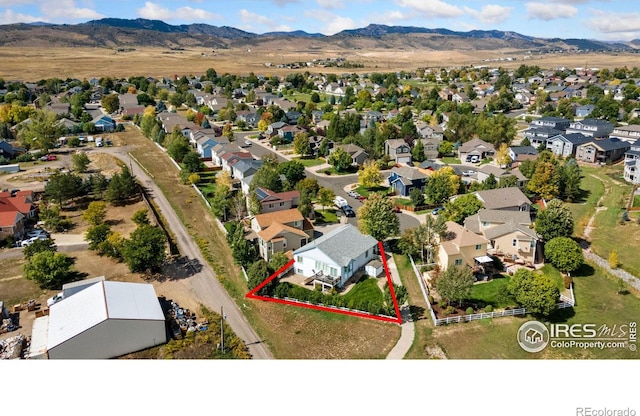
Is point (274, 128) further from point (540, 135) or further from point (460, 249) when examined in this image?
point (460, 249)

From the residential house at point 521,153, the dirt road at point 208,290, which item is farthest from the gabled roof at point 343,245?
the residential house at point 521,153

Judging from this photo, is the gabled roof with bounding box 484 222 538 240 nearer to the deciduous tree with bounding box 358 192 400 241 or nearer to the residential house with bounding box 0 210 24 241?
the deciduous tree with bounding box 358 192 400 241

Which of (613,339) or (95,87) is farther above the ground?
(95,87)

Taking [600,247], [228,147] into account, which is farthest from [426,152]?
[600,247]

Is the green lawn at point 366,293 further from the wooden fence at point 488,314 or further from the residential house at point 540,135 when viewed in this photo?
the residential house at point 540,135

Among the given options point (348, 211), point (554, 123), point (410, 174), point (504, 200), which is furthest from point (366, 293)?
point (554, 123)

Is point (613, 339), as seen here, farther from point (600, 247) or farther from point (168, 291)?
point (168, 291)
